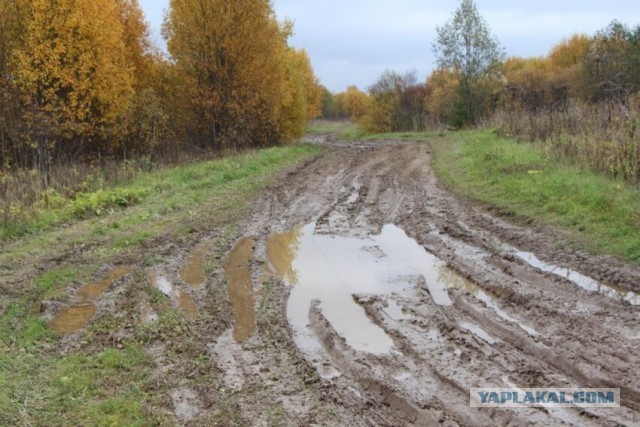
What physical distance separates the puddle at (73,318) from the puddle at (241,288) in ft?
5.91

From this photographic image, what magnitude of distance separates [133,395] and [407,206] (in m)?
8.75

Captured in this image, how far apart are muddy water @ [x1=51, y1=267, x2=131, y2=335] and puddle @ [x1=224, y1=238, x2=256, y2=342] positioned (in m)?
1.68

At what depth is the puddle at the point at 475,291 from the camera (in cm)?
574

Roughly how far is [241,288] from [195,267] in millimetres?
1336

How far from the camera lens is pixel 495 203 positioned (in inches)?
453

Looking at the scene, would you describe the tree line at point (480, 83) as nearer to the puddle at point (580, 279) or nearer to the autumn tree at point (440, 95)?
the autumn tree at point (440, 95)

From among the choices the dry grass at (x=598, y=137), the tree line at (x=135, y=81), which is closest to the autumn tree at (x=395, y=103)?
the tree line at (x=135, y=81)

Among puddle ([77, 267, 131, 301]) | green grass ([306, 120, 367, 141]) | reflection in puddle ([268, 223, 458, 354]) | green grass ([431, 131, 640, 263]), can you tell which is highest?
green grass ([306, 120, 367, 141])

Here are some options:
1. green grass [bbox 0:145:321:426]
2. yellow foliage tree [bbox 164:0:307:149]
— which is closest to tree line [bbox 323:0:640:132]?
yellow foliage tree [bbox 164:0:307:149]

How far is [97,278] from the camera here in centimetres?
796

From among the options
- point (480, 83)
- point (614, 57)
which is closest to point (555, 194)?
point (614, 57)

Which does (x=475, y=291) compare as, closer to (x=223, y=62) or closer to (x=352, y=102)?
(x=223, y=62)

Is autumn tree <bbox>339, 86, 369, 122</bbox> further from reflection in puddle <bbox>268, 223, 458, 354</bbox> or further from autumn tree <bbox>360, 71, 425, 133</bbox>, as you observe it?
reflection in puddle <bbox>268, 223, 458, 354</bbox>

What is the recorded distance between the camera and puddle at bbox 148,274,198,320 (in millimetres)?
6564
